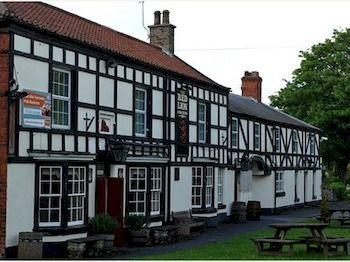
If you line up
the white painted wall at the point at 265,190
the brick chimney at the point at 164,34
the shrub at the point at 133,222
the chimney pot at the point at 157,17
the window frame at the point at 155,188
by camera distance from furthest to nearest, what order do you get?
the white painted wall at the point at 265,190, the chimney pot at the point at 157,17, the brick chimney at the point at 164,34, the window frame at the point at 155,188, the shrub at the point at 133,222

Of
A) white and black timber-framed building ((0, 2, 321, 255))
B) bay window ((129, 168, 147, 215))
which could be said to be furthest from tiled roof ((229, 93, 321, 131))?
bay window ((129, 168, 147, 215))

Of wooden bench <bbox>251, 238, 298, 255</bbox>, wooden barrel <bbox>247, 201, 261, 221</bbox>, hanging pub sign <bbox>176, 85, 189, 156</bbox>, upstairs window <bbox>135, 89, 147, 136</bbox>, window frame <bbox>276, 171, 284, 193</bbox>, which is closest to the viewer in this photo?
wooden bench <bbox>251, 238, 298, 255</bbox>

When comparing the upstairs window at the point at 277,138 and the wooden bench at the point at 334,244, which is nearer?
the wooden bench at the point at 334,244

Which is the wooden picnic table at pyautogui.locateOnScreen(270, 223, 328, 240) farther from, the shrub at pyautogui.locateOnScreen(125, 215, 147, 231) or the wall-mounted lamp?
the wall-mounted lamp

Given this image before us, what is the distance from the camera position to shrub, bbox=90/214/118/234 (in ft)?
59.9

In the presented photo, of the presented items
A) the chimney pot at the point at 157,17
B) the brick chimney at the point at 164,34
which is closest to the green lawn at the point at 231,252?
the brick chimney at the point at 164,34

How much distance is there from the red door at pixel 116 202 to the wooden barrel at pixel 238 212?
36.4ft

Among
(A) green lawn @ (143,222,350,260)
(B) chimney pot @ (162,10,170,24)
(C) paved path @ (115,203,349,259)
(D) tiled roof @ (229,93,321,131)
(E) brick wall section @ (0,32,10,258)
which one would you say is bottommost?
(C) paved path @ (115,203,349,259)

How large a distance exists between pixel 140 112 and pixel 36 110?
5.88 m

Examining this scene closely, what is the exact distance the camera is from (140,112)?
21781 millimetres

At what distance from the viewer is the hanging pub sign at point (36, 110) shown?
16078mm

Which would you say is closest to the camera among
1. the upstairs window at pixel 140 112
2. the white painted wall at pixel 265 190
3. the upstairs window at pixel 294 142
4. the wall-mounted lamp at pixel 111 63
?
the wall-mounted lamp at pixel 111 63

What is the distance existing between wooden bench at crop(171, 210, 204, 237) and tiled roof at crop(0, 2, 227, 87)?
18.2ft

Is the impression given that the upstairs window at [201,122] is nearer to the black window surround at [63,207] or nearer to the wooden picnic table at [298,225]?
the black window surround at [63,207]
